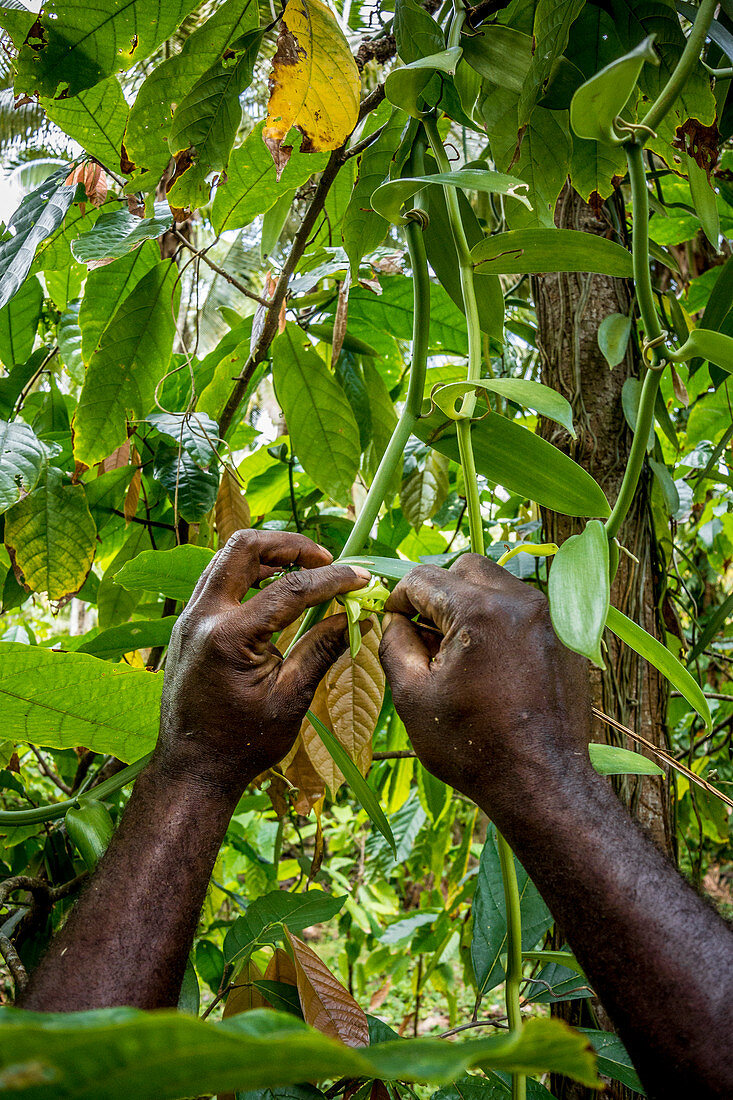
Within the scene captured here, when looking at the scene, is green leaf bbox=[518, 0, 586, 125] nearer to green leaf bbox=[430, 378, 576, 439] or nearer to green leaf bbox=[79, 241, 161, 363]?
green leaf bbox=[430, 378, 576, 439]

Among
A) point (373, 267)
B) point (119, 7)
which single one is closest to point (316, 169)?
point (373, 267)

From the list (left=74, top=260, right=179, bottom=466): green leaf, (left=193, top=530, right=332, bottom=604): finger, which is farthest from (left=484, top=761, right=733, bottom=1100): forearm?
(left=74, top=260, right=179, bottom=466): green leaf

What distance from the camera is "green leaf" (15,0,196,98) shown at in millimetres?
544

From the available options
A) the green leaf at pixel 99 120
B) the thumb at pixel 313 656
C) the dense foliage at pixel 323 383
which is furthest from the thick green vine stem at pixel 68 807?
the green leaf at pixel 99 120

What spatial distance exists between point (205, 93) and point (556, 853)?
1.93 feet

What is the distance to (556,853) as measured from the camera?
0.39 metres

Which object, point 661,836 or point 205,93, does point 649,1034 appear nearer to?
point 661,836

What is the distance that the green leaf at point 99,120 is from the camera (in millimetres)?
706

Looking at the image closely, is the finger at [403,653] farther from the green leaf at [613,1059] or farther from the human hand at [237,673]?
the green leaf at [613,1059]

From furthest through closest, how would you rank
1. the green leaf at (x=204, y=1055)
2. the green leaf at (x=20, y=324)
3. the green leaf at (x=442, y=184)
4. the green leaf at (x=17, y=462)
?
A: 1. the green leaf at (x=20, y=324)
2. the green leaf at (x=17, y=462)
3. the green leaf at (x=442, y=184)
4. the green leaf at (x=204, y=1055)

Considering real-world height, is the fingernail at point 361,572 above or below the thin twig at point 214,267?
below

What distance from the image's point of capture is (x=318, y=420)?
2.56 ft

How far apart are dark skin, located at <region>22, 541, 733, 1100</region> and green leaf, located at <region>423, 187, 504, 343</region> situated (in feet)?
0.75

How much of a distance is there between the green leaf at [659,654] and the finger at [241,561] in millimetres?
216
